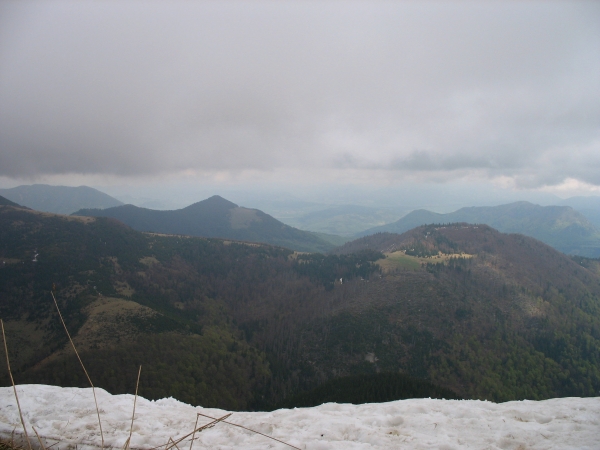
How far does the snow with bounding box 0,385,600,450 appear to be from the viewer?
8.30 m

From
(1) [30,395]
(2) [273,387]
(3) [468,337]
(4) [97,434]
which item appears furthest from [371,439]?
(3) [468,337]

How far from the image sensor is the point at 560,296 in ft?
474

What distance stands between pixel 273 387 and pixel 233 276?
3615 inches

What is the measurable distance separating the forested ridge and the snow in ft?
208

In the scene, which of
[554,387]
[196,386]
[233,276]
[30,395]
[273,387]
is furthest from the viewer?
[233,276]

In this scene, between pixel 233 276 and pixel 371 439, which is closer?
pixel 371 439

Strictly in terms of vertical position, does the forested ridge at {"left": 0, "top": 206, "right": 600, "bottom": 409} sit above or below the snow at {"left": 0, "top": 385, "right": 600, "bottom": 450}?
below

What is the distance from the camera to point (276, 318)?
132625 mm

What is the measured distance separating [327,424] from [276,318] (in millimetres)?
128411

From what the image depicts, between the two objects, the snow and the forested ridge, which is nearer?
the snow

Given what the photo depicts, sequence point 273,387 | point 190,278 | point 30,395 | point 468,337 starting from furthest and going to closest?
point 190,278, point 468,337, point 273,387, point 30,395

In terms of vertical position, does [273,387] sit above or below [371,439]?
below

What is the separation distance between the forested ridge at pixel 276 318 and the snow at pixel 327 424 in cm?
6349

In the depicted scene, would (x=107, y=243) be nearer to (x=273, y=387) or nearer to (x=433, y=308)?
(x=273, y=387)
